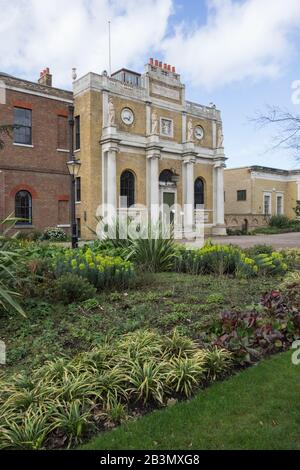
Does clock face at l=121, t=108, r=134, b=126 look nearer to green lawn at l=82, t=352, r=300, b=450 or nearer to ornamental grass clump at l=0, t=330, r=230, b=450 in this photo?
ornamental grass clump at l=0, t=330, r=230, b=450

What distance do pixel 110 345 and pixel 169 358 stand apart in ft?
2.22

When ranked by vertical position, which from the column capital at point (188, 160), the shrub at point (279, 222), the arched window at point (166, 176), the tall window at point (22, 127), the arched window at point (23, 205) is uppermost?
the tall window at point (22, 127)

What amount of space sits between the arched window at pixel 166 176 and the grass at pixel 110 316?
1966 centimetres

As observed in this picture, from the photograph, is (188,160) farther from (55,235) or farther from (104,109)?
(55,235)

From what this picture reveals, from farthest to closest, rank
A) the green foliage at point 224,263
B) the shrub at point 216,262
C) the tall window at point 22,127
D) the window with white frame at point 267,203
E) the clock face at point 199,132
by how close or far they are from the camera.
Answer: the window with white frame at point 267,203 < the clock face at point 199,132 < the tall window at point 22,127 < the green foliage at point 224,263 < the shrub at point 216,262

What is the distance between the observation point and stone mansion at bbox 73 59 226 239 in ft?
75.0

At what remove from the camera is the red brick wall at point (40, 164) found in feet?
68.8

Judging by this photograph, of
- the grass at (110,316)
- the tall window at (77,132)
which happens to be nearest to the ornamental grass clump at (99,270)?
the grass at (110,316)

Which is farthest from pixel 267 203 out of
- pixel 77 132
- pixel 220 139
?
pixel 77 132

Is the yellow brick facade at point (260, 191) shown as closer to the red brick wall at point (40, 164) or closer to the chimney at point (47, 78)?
the red brick wall at point (40, 164)

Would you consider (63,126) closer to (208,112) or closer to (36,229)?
(36,229)

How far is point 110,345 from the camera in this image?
400cm

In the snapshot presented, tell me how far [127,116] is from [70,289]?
20550 millimetres

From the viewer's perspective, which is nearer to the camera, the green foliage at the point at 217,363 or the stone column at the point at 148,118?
the green foliage at the point at 217,363
